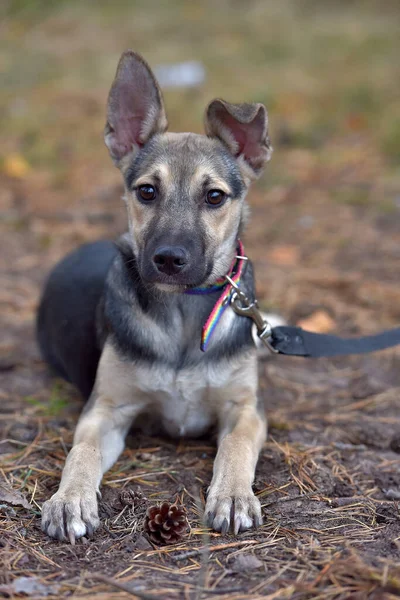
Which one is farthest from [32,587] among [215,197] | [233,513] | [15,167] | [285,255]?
[15,167]

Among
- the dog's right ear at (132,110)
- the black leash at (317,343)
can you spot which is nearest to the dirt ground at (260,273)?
the black leash at (317,343)

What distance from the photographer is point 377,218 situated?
851cm

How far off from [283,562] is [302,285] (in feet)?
13.9

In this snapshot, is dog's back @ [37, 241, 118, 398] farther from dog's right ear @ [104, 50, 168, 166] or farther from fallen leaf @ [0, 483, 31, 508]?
fallen leaf @ [0, 483, 31, 508]

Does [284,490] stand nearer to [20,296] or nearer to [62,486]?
[62,486]

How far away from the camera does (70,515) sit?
2.99 metres

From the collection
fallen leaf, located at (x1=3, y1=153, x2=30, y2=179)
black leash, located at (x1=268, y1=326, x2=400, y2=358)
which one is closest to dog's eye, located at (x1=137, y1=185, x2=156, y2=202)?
black leash, located at (x1=268, y1=326, x2=400, y2=358)

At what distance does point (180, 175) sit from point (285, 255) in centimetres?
403

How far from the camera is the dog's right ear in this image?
152 inches

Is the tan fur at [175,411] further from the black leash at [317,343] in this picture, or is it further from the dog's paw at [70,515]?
the black leash at [317,343]

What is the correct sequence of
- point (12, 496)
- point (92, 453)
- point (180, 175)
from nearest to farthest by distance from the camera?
point (12, 496) → point (92, 453) → point (180, 175)

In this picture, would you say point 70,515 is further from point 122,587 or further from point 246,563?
point 246,563

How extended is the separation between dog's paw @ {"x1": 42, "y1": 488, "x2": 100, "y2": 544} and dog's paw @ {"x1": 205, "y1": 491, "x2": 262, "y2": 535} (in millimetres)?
517

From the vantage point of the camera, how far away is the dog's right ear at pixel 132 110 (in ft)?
12.7
